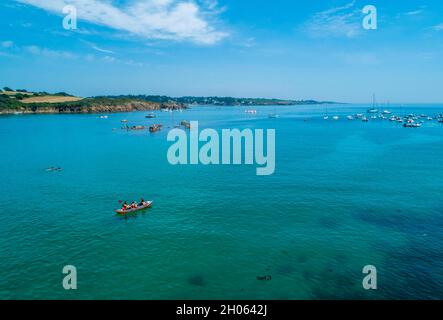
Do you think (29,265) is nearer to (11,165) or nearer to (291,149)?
(11,165)

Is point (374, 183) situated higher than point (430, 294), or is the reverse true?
point (374, 183)

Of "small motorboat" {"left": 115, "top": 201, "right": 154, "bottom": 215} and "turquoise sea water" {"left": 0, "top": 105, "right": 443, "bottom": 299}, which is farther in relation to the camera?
"small motorboat" {"left": 115, "top": 201, "right": 154, "bottom": 215}

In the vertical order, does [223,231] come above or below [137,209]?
below

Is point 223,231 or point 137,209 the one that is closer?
point 223,231

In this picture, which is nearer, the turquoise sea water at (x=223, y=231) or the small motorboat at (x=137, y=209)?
the turquoise sea water at (x=223, y=231)

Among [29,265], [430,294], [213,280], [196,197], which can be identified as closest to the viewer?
[430,294]
